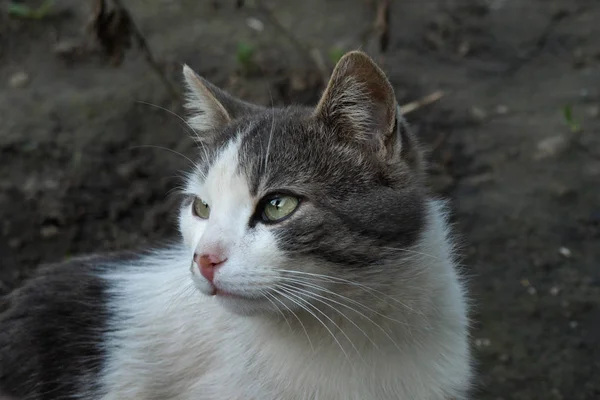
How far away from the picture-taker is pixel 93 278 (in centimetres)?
286

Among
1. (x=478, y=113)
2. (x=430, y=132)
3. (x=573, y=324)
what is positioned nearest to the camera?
(x=573, y=324)

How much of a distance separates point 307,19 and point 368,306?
3.61 metres

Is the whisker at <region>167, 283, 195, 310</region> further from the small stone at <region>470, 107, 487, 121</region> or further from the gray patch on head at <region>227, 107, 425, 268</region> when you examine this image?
the small stone at <region>470, 107, 487, 121</region>

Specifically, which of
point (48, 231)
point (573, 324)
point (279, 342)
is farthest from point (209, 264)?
point (48, 231)

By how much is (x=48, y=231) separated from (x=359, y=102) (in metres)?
2.34

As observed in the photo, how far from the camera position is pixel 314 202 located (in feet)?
7.30

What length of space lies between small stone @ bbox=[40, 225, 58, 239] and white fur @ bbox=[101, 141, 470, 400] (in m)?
1.55

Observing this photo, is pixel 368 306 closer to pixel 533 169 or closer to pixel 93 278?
pixel 93 278

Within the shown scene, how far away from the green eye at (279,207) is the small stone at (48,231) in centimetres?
217

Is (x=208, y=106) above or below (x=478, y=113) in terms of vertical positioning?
above

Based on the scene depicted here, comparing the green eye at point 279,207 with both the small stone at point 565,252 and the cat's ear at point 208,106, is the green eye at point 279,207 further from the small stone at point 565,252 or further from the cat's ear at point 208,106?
the small stone at point 565,252

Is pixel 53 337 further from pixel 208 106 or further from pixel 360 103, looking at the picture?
pixel 360 103

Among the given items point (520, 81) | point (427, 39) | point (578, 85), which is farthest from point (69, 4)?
point (578, 85)

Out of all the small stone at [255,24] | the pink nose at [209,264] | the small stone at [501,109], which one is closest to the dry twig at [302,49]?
the small stone at [255,24]
